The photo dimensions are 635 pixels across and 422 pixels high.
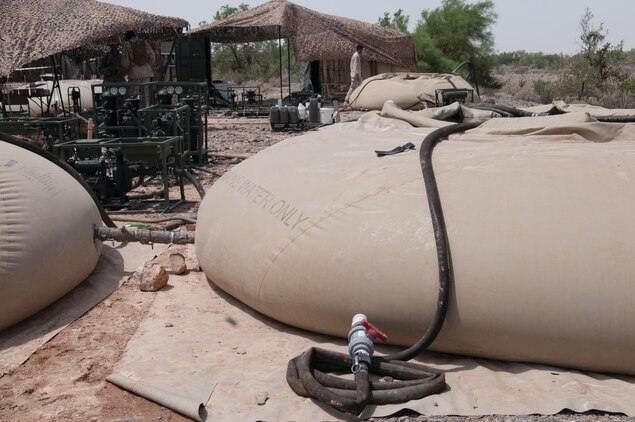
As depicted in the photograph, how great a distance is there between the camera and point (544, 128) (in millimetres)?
4117

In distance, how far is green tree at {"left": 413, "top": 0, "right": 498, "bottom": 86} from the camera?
27125mm

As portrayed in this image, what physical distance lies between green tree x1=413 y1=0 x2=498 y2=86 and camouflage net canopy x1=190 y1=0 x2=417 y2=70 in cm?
683

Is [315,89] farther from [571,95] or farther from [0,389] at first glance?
[0,389]

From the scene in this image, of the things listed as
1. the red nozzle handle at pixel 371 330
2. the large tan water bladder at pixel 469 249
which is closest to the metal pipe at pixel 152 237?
the large tan water bladder at pixel 469 249

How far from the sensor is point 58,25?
39.6 feet

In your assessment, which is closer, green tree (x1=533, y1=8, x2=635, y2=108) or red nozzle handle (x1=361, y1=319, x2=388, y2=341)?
red nozzle handle (x1=361, y1=319, x2=388, y2=341)

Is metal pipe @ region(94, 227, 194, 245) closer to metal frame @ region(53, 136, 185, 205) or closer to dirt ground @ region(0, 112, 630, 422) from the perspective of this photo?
→ dirt ground @ region(0, 112, 630, 422)

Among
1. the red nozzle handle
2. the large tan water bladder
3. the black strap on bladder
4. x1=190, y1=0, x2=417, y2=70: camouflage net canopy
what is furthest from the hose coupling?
x1=190, y1=0, x2=417, y2=70: camouflage net canopy

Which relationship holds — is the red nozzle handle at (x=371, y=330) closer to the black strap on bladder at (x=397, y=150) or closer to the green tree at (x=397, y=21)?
the black strap on bladder at (x=397, y=150)

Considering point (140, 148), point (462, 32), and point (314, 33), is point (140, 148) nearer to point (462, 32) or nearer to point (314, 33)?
point (314, 33)

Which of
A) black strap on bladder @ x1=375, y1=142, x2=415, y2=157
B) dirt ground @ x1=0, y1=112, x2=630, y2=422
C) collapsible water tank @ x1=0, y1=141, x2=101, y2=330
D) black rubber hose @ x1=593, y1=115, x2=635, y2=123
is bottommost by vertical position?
dirt ground @ x1=0, y1=112, x2=630, y2=422

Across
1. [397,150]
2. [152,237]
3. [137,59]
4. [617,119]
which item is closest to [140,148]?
[152,237]

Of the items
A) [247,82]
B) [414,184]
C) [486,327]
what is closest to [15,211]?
[414,184]

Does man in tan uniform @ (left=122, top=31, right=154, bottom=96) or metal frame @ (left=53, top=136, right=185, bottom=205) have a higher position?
man in tan uniform @ (left=122, top=31, right=154, bottom=96)
